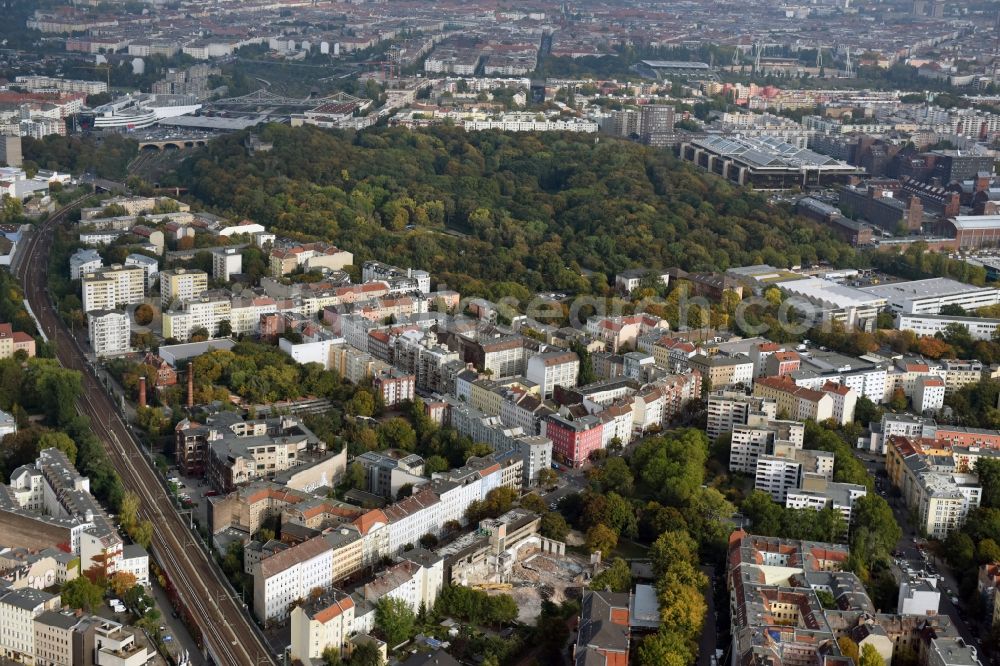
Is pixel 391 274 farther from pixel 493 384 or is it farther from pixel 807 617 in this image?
pixel 807 617

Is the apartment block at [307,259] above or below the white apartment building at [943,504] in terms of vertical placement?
above

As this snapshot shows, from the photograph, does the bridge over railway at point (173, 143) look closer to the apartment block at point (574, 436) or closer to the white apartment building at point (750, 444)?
the apartment block at point (574, 436)

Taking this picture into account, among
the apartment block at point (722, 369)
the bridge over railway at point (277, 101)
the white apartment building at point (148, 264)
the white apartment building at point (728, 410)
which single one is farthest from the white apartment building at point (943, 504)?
the bridge over railway at point (277, 101)

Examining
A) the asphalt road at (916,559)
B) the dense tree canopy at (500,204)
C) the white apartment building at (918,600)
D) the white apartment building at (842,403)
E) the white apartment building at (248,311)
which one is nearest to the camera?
the white apartment building at (918,600)

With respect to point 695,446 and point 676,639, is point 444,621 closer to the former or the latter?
point 676,639

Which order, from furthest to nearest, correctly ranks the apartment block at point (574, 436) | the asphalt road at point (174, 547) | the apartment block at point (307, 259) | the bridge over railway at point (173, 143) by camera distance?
the bridge over railway at point (173, 143) < the apartment block at point (307, 259) < the apartment block at point (574, 436) < the asphalt road at point (174, 547)

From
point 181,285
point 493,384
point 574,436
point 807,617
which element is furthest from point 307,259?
point 807,617

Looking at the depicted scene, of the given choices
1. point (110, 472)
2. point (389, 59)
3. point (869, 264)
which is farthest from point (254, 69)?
point (110, 472)
